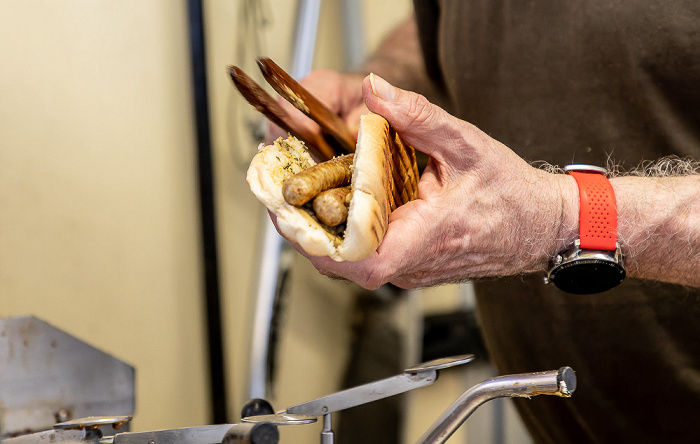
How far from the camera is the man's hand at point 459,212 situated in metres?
0.75

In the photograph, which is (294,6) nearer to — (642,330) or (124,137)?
(124,137)

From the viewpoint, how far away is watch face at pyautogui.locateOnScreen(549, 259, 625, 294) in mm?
819

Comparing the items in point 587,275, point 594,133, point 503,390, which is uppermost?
A: point 594,133

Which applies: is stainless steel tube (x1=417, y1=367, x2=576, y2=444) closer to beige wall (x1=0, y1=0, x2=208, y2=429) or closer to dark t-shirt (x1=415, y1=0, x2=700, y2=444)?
dark t-shirt (x1=415, y1=0, x2=700, y2=444)

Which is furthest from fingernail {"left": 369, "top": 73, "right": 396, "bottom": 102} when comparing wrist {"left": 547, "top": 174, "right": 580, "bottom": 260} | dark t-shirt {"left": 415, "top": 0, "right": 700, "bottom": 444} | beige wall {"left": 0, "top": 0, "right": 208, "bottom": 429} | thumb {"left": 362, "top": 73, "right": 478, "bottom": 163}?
beige wall {"left": 0, "top": 0, "right": 208, "bottom": 429}

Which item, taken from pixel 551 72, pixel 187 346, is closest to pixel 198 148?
pixel 187 346

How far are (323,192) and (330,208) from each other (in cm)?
2

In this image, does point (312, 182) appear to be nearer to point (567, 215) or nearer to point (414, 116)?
point (414, 116)

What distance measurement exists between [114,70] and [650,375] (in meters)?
1.28

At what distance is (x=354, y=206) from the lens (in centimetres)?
67

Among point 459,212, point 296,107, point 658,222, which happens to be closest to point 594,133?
point 658,222

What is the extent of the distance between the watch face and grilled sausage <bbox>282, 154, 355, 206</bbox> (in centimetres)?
31

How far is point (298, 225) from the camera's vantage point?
68 cm

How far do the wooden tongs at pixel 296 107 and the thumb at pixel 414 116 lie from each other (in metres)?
0.09
